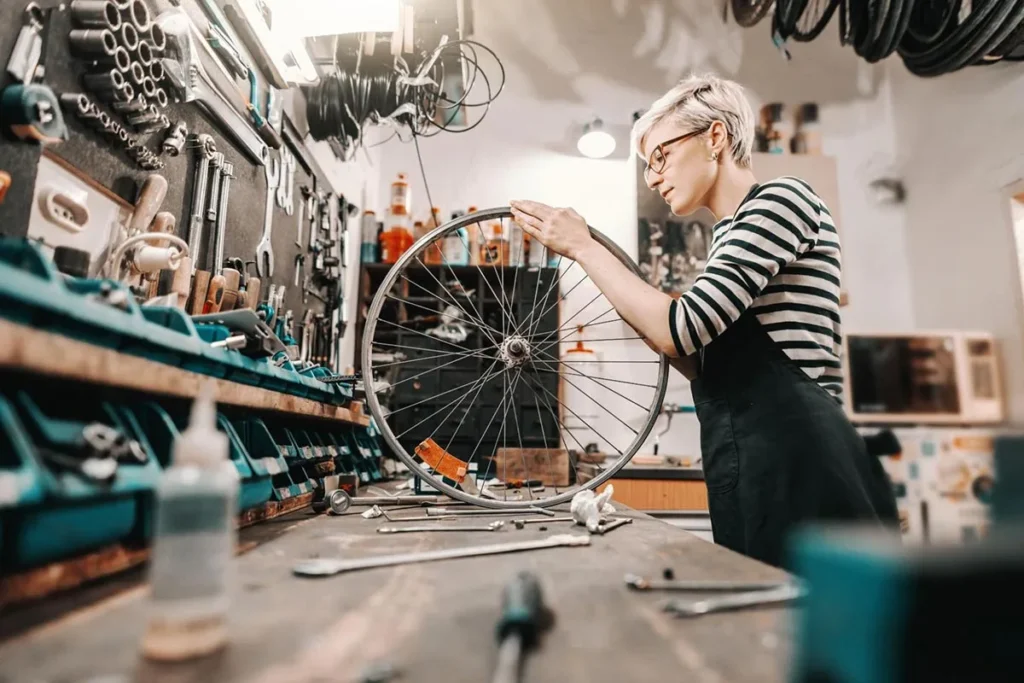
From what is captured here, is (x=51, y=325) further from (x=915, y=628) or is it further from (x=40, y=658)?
(x=915, y=628)

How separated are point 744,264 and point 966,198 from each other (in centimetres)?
279

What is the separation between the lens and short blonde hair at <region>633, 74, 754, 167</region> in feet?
3.74

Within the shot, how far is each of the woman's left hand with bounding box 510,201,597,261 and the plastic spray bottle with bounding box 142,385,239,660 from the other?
0.82 meters

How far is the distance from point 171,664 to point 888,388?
114 inches

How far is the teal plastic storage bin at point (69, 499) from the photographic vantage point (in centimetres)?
43

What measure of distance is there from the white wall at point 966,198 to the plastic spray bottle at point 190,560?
3082 mm

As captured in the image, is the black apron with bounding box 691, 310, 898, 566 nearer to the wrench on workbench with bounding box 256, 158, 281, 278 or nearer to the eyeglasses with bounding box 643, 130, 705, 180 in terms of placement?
the eyeglasses with bounding box 643, 130, 705, 180

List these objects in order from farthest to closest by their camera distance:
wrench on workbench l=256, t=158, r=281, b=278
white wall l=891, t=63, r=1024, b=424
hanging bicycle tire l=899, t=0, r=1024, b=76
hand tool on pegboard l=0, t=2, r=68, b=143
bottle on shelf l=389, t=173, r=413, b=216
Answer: bottle on shelf l=389, t=173, r=413, b=216
white wall l=891, t=63, r=1024, b=424
hanging bicycle tire l=899, t=0, r=1024, b=76
wrench on workbench l=256, t=158, r=281, b=278
hand tool on pegboard l=0, t=2, r=68, b=143

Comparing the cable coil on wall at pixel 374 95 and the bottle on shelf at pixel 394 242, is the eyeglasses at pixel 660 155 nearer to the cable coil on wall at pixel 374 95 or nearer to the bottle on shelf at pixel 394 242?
the cable coil on wall at pixel 374 95

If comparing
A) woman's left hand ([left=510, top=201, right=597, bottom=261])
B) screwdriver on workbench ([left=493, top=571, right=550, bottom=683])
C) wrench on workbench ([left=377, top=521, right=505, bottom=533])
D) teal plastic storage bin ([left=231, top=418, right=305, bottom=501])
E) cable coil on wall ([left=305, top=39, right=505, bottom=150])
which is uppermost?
cable coil on wall ([left=305, top=39, right=505, bottom=150])

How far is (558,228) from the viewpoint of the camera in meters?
1.12

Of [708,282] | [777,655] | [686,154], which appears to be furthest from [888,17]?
[777,655]

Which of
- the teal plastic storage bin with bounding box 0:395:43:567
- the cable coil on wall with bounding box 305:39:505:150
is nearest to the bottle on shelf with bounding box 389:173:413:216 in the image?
the cable coil on wall with bounding box 305:39:505:150

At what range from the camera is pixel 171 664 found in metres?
0.36
